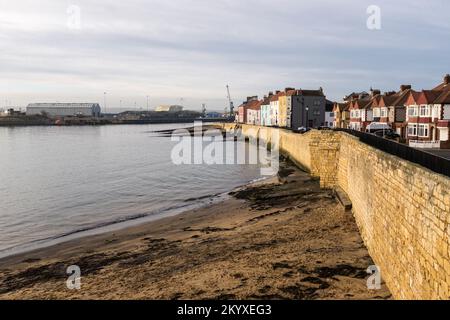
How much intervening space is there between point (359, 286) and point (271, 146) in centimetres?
6088

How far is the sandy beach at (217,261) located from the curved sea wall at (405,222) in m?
1.07

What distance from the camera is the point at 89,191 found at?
36.0 m

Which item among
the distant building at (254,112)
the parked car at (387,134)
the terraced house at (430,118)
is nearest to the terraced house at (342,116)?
the terraced house at (430,118)

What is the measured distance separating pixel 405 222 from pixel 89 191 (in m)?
30.9

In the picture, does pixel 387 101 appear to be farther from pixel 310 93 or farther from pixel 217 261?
pixel 217 261

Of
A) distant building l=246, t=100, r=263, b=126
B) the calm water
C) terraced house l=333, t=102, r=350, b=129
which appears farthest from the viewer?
distant building l=246, t=100, r=263, b=126

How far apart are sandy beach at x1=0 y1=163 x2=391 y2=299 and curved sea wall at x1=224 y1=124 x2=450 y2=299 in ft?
3.49

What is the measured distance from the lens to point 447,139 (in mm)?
43781

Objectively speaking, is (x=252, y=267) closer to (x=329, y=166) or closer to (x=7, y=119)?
(x=329, y=166)

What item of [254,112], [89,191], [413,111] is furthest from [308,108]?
[89,191]

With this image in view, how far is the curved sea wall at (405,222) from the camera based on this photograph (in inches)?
285

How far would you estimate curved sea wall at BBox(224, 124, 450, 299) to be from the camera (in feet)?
23.8

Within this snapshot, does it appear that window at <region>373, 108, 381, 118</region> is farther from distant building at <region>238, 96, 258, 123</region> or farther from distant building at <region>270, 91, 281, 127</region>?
distant building at <region>238, 96, 258, 123</region>

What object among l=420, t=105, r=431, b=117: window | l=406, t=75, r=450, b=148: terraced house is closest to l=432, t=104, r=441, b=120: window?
l=406, t=75, r=450, b=148: terraced house
